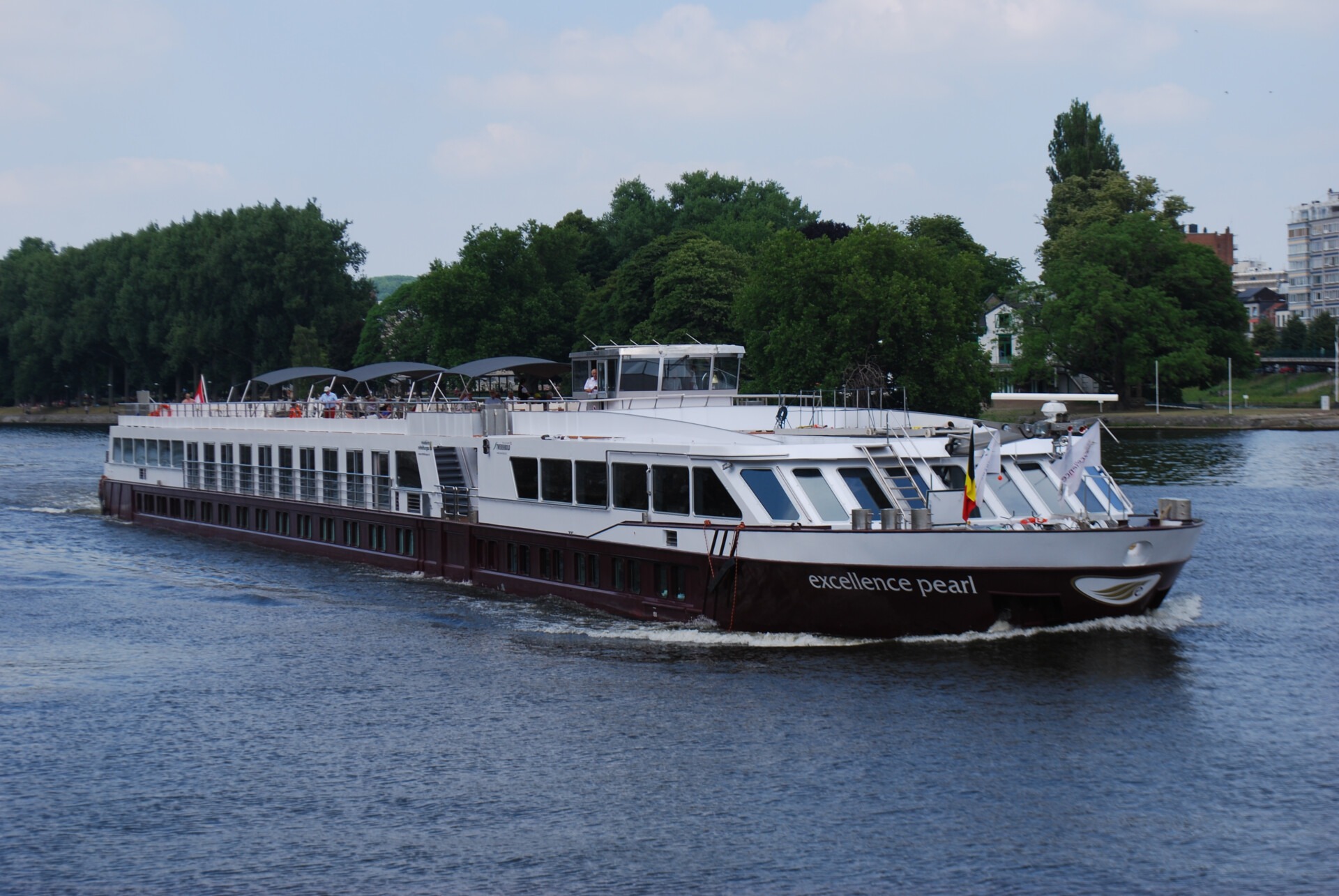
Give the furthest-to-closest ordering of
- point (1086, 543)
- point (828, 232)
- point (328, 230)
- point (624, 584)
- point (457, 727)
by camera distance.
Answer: point (328, 230) < point (828, 232) < point (624, 584) < point (1086, 543) < point (457, 727)

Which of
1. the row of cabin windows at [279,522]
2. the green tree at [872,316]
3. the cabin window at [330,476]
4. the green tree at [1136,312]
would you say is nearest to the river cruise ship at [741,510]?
the row of cabin windows at [279,522]

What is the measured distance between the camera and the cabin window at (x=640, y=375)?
3847 cm

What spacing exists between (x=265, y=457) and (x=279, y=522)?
278cm

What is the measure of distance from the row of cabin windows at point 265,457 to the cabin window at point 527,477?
5.47 meters

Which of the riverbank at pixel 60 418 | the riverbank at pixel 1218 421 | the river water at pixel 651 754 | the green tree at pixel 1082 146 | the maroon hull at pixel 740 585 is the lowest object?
the river water at pixel 651 754

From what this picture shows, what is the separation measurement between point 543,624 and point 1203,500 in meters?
37.0

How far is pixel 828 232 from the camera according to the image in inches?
4796

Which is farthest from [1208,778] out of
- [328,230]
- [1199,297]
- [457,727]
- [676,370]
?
[328,230]

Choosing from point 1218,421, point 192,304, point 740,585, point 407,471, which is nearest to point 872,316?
point 1218,421

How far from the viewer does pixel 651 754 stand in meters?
22.6

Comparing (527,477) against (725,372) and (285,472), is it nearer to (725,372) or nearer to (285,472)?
(725,372)

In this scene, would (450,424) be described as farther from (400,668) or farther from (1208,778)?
(1208,778)

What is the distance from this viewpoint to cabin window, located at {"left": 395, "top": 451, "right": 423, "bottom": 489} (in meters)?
40.7

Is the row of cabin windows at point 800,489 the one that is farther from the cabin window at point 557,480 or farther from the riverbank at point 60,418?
the riverbank at point 60,418
